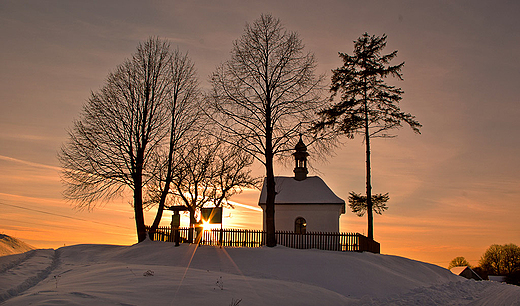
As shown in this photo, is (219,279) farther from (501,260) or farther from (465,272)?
(501,260)

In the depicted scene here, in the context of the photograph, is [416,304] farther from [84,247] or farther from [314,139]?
[84,247]

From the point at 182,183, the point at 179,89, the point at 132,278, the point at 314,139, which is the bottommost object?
the point at 132,278

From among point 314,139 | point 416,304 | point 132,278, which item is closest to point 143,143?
point 314,139

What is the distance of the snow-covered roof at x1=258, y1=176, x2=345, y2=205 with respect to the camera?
33.5m

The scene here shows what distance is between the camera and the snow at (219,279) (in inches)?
396

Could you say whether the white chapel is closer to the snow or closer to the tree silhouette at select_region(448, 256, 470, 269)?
the snow

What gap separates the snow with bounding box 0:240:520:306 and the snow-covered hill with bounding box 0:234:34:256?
1.18 meters

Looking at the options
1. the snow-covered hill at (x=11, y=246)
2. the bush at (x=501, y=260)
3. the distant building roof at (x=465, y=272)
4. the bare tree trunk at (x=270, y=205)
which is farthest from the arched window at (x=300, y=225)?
the bush at (x=501, y=260)

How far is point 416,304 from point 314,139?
1141cm

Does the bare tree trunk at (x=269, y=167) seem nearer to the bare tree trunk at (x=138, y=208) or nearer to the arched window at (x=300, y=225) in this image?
the bare tree trunk at (x=138, y=208)

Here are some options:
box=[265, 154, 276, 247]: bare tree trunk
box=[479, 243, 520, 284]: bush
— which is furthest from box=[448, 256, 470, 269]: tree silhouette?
box=[265, 154, 276, 247]: bare tree trunk

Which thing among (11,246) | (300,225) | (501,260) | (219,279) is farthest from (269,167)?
(501,260)

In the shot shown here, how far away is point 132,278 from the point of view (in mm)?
12188

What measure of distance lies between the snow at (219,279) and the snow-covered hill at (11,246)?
3.86 feet
